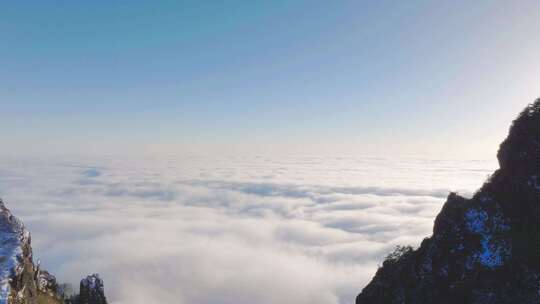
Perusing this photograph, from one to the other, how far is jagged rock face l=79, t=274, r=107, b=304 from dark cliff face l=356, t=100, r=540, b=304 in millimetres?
40033

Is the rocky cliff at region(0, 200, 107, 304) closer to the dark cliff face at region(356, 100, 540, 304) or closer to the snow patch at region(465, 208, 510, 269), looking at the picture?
the dark cliff face at region(356, 100, 540, 304)

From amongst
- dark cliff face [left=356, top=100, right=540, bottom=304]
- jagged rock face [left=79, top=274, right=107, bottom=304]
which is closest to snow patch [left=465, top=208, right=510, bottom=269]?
dark cliff face [left=356, top=100, right=540, bottom=304]

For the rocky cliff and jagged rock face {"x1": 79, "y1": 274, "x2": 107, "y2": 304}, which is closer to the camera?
the rocky cliff

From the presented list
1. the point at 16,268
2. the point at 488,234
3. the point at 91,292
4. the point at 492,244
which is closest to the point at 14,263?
the point at 16,268

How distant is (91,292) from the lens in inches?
2078

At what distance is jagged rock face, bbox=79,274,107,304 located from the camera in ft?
172

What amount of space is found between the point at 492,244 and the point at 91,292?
51716 millimetres

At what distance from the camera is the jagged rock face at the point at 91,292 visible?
52.4 m

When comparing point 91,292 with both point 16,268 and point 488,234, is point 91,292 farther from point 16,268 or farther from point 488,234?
point 488,234

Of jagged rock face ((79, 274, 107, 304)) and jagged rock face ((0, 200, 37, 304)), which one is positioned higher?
jagged rock face ((0, 200, 37, 304))

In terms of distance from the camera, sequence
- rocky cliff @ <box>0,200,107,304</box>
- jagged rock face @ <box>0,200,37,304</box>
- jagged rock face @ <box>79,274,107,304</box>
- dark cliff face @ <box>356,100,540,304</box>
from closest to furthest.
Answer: jagged rock face @ <box>0,200,37,304</box> → rocky cliff @ <box>0,200,107,304</box> → dark cliff face @ <box>356,100,540,304</box> → jagged rock face @ <box>79,274,107,304</box>

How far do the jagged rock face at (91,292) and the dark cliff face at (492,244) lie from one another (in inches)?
1576

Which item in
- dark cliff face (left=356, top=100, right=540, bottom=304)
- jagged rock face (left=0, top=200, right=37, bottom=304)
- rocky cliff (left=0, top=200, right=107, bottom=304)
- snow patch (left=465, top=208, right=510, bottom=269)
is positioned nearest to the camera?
jagged rock face (left=0, top=200, right=37, bottom=304)

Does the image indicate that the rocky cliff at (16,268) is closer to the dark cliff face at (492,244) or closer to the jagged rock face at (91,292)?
the jagged rock face at (91,292)
